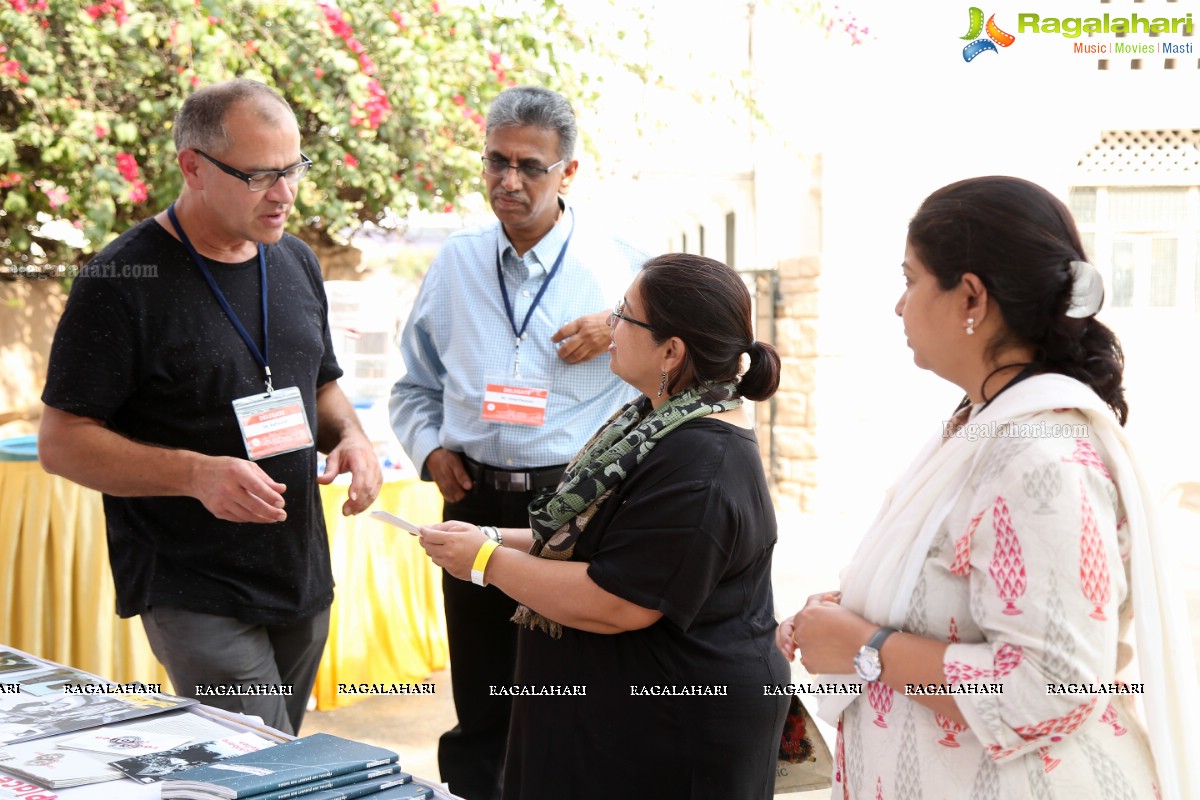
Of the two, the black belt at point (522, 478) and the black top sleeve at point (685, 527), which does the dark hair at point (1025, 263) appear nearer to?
the black top sleeve at point (685, 527)

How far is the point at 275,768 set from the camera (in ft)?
4.77

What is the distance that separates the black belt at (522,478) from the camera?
104 inches

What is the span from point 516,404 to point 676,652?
3.06 ft

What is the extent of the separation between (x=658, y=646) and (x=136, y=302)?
123 centimetres

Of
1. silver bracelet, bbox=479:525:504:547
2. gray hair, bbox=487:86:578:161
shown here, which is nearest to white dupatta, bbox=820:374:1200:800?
silver bracelet, bbox=479:525:504:547

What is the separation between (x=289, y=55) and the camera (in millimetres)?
5367

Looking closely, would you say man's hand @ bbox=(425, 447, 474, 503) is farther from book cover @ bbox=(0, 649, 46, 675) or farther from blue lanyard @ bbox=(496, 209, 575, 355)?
book cover @ bbox=(0, 649, 46, 675)

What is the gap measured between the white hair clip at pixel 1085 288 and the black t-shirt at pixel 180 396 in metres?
1.61

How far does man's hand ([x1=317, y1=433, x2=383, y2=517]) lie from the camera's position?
2.45 meters

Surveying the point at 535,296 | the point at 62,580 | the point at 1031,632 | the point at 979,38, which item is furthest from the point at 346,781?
the point at 979,38

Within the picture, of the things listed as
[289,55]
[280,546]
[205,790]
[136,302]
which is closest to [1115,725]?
[205,790]

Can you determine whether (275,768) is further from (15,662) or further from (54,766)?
(15,662)

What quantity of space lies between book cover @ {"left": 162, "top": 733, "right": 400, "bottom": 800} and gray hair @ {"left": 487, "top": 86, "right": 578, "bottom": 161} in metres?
1.54

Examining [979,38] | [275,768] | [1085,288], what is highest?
[979,38]
